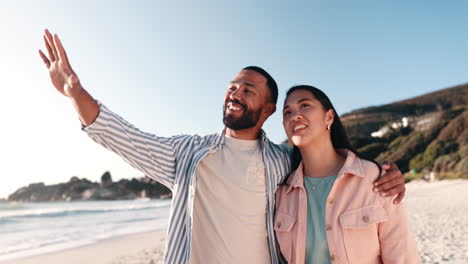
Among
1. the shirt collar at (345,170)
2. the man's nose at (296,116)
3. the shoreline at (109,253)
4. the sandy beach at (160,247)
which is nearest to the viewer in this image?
the shirt collar at (345,170)

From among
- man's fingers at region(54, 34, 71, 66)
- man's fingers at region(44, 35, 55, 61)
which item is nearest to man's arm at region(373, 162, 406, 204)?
man's fingers at region(54, 34, 71, 66)

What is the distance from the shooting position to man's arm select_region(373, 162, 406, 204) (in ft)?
7.36

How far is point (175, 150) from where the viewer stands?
2584 millimetres

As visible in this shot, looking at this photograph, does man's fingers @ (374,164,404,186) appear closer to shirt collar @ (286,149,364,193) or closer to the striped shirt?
shirt collar @ (286,149,364,193)

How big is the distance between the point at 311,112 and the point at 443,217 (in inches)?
442

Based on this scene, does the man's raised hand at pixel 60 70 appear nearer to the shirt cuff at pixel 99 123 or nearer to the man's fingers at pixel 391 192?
the shirt cuff at pixel 99 123

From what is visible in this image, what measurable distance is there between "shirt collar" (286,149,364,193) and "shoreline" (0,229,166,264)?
5.77m

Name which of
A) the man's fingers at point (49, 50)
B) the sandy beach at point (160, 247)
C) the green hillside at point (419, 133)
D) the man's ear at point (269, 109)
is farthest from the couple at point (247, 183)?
the green hillside at point (419, 133)

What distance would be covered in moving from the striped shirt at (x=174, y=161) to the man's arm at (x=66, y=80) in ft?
0.22

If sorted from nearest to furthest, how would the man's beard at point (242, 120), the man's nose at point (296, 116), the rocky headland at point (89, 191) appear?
the man's nose at point (296, 116), the man's beard at point (242, 120), the rocky headland at point (89, 191)

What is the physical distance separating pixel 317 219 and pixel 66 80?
177 centimetres

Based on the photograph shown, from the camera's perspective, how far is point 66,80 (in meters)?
2.04

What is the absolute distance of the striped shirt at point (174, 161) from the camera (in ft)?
7.28

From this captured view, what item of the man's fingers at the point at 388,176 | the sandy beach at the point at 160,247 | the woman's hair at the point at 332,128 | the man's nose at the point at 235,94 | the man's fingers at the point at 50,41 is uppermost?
the man's fingers at the point at 50,41
